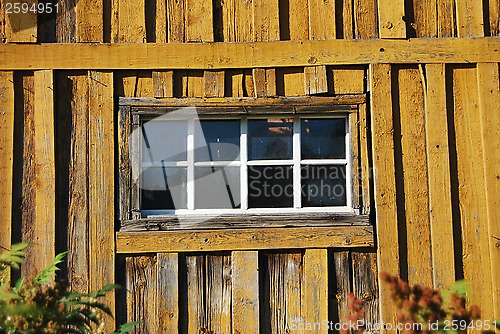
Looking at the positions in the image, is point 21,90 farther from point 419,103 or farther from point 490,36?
point 490,36

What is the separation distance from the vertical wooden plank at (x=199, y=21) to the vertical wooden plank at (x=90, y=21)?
2.13 feet

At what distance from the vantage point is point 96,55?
4348 mm

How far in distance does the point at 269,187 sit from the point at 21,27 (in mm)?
2205

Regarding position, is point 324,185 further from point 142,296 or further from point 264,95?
point 142,296

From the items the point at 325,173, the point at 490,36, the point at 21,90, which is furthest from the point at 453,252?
the point at 21,90

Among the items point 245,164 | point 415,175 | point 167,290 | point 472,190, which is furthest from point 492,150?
point 167,290

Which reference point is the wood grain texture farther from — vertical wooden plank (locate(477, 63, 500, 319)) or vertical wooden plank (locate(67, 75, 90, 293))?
vertical wooden plank (locate(67, 75, 90, 293))

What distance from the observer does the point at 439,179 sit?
14.3 feet

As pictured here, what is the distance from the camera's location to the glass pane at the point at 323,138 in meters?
4.57

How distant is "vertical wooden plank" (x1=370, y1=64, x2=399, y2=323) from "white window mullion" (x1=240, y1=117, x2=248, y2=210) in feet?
3.17

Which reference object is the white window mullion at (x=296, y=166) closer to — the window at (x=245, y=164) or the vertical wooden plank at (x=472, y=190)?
the window at (x=245, y=164)

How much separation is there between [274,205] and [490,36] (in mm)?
2089

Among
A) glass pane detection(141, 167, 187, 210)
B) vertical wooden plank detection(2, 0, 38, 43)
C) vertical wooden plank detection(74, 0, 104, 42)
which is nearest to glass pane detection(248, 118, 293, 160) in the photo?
glass pane detection(141, 167, 187, 210)

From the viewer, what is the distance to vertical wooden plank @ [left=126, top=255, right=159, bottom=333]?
4258 mm
